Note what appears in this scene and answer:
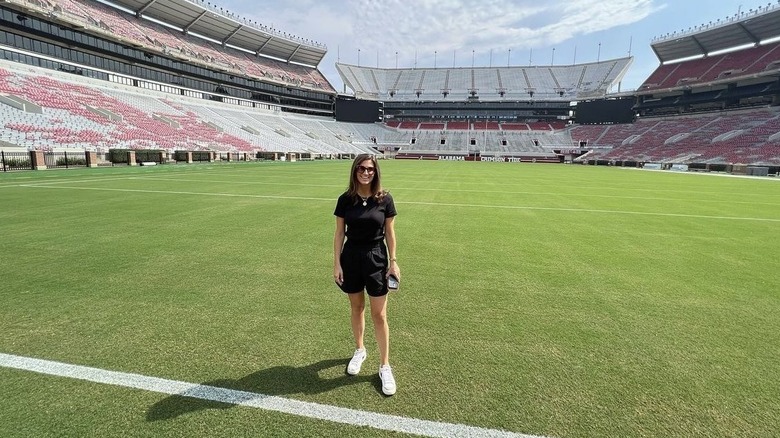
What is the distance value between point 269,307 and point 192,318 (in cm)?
82

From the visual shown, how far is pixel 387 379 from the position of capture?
2.94 metres

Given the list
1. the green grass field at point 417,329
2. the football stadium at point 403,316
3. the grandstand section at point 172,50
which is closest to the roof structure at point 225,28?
the grandstand section at point 172,50

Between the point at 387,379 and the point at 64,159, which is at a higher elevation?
the point at 64,159

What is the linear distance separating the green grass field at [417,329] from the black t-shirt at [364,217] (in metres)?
1.21

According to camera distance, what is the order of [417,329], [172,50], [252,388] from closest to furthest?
[252,388] < [417,329] < [172,50]

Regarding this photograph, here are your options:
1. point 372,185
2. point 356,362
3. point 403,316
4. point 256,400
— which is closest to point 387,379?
point 356,362

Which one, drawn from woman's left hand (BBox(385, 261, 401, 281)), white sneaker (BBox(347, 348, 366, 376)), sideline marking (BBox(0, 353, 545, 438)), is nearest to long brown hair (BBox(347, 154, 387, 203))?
woman's left hand (BBox(385, 261, 401, 281))

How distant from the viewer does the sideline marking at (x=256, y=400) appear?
2.47 metres

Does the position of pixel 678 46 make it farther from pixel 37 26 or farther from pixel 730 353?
pixel 37 26

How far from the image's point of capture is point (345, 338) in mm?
3693

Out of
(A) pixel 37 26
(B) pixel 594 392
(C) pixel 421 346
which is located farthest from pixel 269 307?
(A) pixel 37 26

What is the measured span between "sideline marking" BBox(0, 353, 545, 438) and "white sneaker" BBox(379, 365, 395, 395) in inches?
9.7

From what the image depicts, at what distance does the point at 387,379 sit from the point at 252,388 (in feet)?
3.53

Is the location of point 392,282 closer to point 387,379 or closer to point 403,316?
point 387,379
